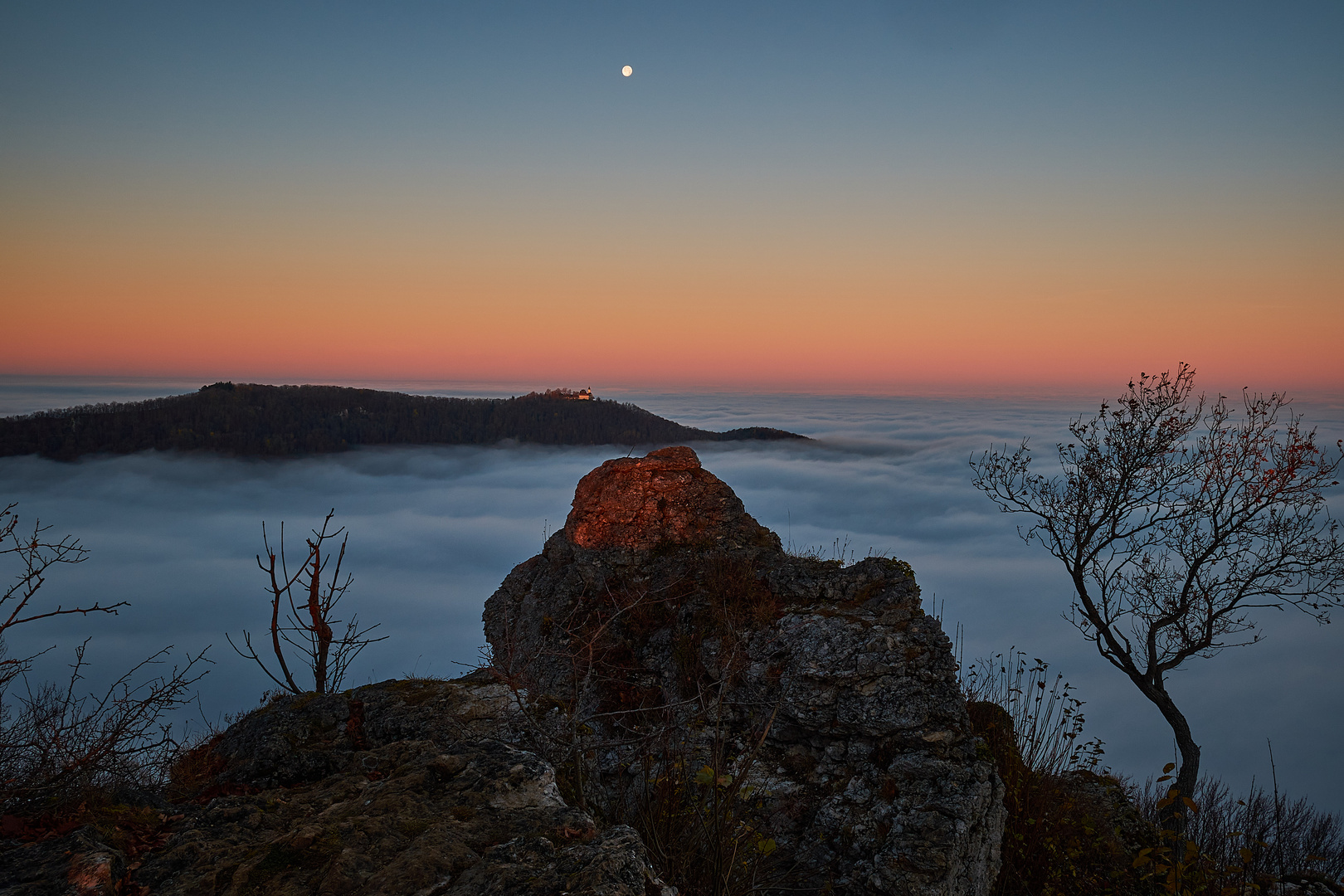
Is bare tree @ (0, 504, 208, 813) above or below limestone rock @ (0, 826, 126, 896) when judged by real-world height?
below

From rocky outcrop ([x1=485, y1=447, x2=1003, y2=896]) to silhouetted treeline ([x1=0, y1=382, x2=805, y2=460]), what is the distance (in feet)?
291

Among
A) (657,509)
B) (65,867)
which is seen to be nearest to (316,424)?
(657,509)

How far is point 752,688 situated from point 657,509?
15.3 ft

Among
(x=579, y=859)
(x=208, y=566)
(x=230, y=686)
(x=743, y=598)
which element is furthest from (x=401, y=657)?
(x=579, y=859)

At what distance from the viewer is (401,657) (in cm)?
10000

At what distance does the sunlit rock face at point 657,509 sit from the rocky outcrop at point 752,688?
0.04 metres

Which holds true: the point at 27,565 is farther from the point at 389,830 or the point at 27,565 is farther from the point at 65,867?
the point at 389,830

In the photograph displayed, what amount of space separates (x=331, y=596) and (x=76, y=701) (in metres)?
3.15

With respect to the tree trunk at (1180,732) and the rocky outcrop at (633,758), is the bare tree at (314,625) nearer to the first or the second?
the rocky outcrop at (633,758)

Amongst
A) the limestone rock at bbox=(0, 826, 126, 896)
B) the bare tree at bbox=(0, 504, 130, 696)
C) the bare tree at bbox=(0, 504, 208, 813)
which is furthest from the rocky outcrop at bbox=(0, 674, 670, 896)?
the bare tree at bbox=(0, 504, 130, 696)

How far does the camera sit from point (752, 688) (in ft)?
30.8

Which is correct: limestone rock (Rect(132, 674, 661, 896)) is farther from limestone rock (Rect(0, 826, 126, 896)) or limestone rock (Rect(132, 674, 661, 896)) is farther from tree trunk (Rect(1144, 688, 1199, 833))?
tree trunk (Rect(1144, 688, 1199, 833))

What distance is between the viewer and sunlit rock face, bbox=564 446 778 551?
12.9 meters

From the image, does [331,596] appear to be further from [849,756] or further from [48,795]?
[849,756]
